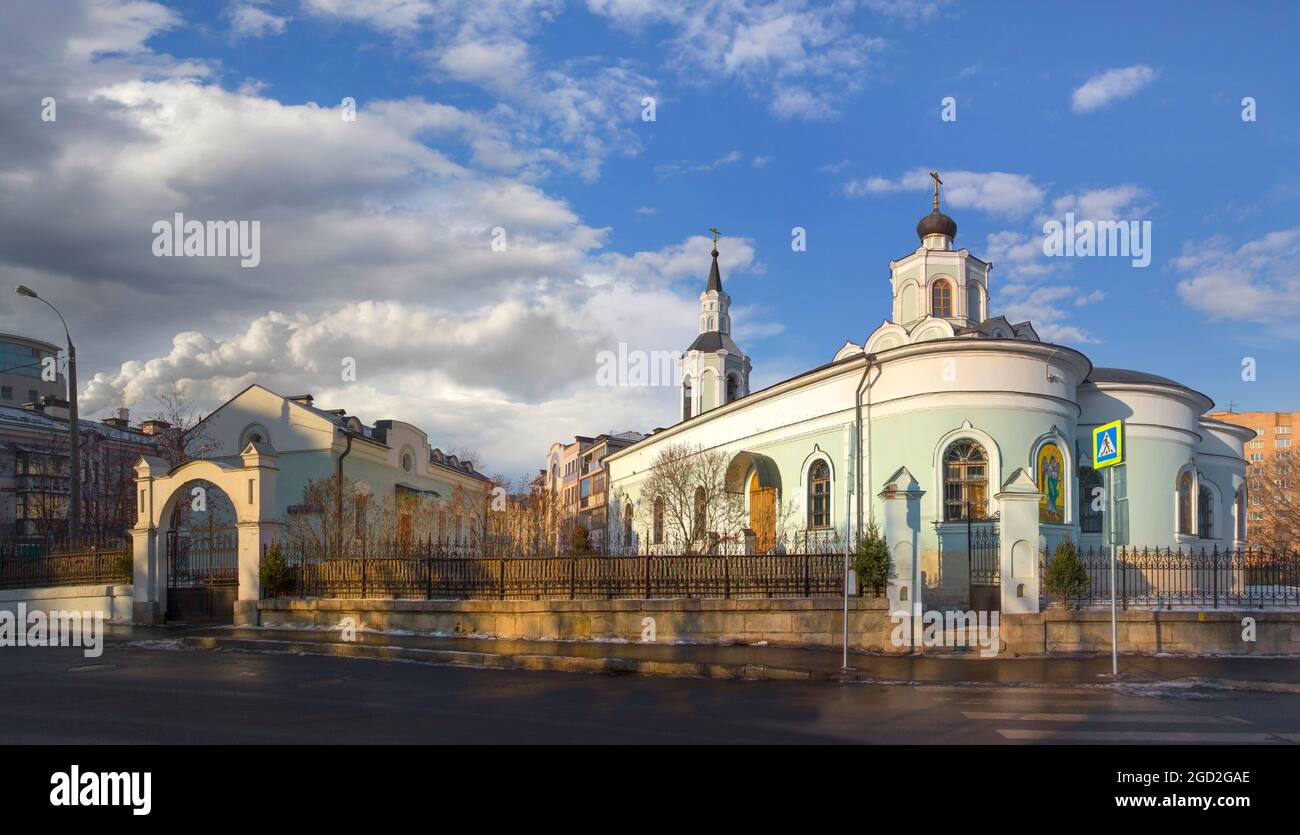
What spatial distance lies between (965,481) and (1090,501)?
453cm

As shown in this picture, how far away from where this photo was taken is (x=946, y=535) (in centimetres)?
2431

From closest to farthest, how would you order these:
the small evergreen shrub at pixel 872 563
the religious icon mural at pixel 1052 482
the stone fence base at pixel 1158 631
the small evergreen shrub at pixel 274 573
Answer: the stone fence base at pixel 1158 631 → the small evergreen shrub at pixel 872 563 → the small evergreen shrub at pixel 274 573 → the religious icon mural at pixel 1052 482

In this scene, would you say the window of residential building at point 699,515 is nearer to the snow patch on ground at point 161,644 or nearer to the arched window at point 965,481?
the arched window at point 965,481

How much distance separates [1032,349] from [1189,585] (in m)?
8.33

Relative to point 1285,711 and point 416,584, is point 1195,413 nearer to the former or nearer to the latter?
point 1285,711

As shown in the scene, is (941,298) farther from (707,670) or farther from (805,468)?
(707,670)

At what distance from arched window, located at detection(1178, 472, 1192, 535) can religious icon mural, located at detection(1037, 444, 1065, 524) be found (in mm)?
5274

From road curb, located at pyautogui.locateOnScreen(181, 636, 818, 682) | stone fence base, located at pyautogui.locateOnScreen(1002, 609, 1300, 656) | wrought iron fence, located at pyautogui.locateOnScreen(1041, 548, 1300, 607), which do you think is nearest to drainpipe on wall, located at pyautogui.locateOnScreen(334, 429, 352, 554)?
road curb, located at pyautogui.locateOnScreen(181, 636, 818, 682)

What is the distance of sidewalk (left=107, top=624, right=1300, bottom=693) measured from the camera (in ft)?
42.3

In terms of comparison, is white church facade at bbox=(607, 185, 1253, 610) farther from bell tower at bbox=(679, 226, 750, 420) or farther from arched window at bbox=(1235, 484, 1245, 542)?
bell tower at bbox=(679, 226, 750, 420)

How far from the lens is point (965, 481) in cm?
2470

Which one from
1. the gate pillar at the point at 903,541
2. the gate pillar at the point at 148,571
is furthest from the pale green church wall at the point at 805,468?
the gate pillar at the point at 148,571

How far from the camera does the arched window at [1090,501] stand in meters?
26.5

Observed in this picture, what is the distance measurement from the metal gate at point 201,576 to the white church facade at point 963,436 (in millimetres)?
13603
